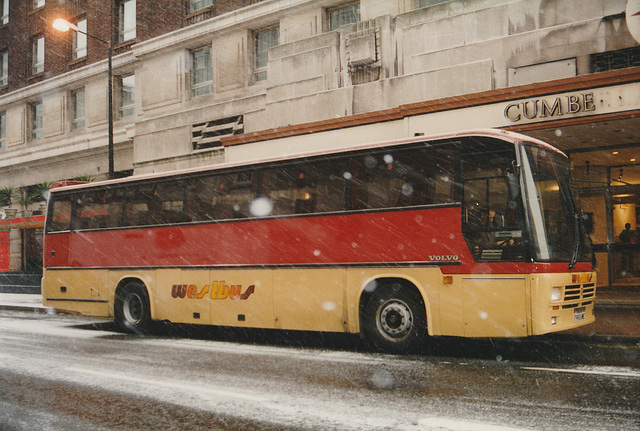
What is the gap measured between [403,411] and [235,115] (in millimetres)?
17373

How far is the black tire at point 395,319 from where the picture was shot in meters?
8.85

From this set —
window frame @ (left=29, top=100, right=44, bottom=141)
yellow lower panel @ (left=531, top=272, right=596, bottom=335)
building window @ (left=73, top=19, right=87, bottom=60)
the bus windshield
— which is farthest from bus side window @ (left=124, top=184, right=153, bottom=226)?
window frame @ (left=29, top=100, right=44, bottom=141)

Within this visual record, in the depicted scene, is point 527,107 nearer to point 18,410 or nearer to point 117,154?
point 18,410

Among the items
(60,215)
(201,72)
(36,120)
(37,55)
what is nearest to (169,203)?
(60,215)

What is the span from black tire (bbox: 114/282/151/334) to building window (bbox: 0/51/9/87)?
1060 inches

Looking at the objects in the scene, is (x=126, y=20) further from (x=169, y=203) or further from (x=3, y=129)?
(x=169, y=203)

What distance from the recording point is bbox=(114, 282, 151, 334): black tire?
12.3 meters

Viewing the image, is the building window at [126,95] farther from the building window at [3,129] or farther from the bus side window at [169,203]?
the bus side window at [169,203]

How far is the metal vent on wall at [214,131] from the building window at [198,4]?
5.22m

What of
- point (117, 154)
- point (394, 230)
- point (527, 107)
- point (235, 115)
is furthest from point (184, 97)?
point (394, 230)

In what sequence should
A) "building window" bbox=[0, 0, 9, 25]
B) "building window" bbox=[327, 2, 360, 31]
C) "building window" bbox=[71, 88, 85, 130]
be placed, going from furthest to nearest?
"building window" bbox=[0, 0, 9, 25]
"building window" bbox=[71, 88, 85, 130]
"building window" bbox=[327, 2, 360, 31]

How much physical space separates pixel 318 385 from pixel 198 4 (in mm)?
21064

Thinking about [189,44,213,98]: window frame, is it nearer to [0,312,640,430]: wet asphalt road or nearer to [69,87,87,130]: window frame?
[69,87,87,130]: window frame

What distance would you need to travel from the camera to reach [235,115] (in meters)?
21.3
